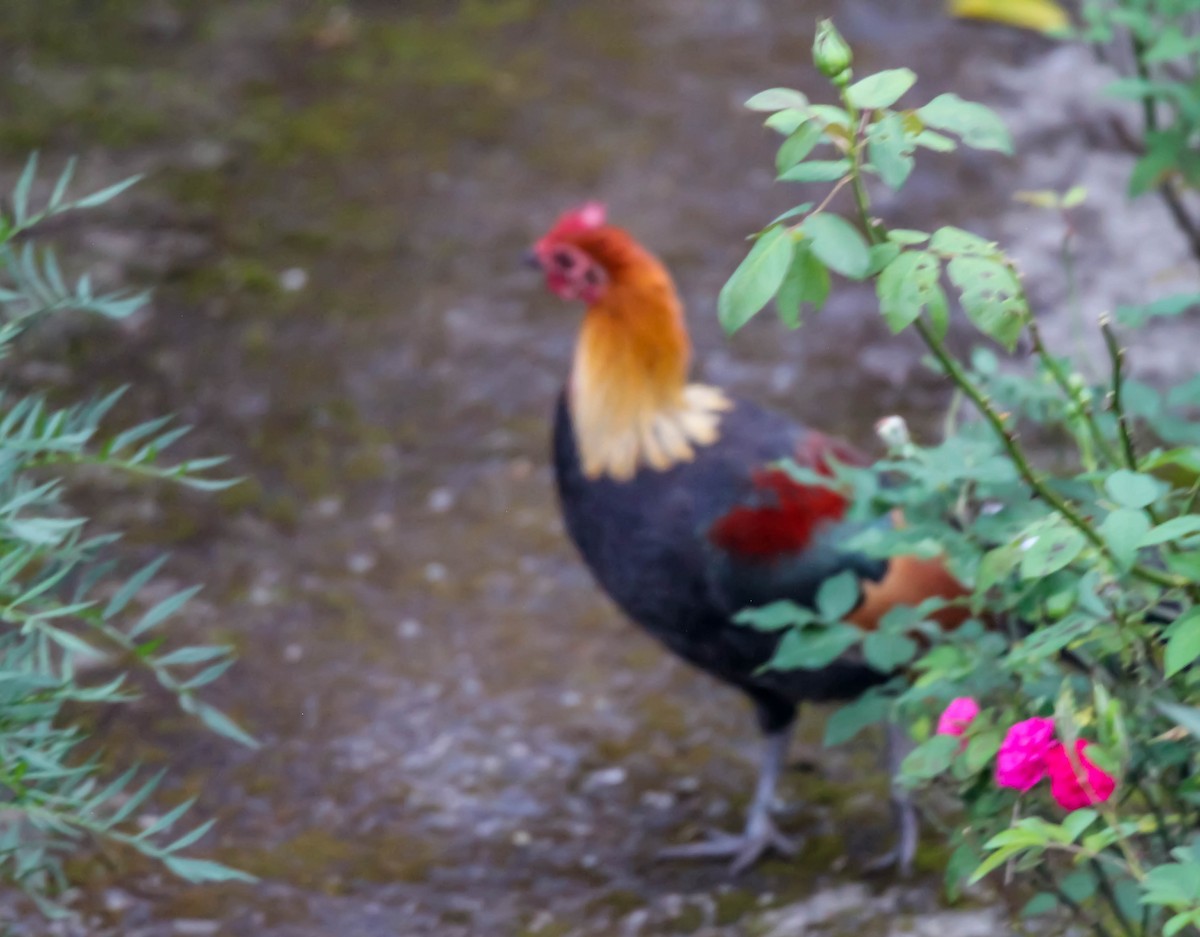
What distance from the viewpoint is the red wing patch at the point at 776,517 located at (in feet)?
9.82

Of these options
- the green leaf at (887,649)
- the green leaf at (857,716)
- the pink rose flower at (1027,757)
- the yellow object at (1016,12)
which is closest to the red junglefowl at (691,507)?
the green leaf at (857,716)

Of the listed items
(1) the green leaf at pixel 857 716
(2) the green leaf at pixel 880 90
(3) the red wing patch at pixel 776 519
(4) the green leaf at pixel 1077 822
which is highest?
(2) the green leaf at pixel 880 90

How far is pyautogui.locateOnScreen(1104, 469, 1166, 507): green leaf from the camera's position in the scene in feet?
4.99

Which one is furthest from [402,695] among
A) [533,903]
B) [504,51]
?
[504,51]

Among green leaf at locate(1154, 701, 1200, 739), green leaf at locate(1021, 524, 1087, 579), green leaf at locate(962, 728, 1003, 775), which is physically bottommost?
green leaf at locate(962, 728, 1003, 775)

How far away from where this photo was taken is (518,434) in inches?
185

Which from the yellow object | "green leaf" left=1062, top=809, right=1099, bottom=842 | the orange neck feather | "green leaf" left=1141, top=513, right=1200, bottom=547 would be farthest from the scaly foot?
the yellow object

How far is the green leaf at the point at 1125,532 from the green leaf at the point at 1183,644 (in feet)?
0.30

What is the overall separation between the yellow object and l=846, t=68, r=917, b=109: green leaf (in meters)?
5.27

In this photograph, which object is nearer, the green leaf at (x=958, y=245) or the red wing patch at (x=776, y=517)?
the green leaf at (x=958, y=245)

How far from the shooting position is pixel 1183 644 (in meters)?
1.52

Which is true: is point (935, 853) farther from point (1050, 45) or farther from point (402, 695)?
point (1050, 45)

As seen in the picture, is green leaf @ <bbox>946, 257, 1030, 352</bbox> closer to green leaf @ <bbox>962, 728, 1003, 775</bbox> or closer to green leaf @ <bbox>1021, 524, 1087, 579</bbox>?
green leaf @ <bbox>1021, 524, 1087, 579</bbox>

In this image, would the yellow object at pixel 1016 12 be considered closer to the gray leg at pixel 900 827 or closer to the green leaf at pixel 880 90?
the gray leg at pixel 900 827
